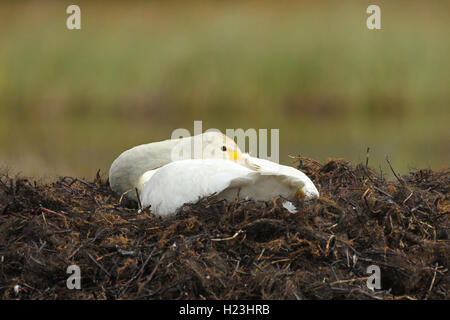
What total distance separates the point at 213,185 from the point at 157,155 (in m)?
0.72

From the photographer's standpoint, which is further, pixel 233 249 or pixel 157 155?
pixel 157 155

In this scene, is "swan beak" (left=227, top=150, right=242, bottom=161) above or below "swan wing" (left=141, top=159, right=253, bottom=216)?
above

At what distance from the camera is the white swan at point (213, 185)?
7.75 ft

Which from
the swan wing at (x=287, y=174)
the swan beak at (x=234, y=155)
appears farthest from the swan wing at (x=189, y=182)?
the swan beak at (x=234, y=155)

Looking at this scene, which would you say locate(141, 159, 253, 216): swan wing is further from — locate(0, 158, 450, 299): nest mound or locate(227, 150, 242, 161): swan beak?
locate(227, 150, 242, 161): swan beak

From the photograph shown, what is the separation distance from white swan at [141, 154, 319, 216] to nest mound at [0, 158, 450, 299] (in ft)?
0.23

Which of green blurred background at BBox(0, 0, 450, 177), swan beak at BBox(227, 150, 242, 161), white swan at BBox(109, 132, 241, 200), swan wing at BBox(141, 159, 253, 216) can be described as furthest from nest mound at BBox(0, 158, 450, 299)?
green blurred background at BBox(0, 0, 450, 177)

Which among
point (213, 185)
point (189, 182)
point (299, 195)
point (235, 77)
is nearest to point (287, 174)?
point (299, 195)

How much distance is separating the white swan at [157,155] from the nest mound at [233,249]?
1.35 ft

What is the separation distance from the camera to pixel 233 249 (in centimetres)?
211

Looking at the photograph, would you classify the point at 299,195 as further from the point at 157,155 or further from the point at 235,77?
the point at 235,77

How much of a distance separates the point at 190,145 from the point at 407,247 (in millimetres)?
1175

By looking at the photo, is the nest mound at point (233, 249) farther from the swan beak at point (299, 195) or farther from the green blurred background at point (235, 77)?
the green blurred background at point (235, 77)

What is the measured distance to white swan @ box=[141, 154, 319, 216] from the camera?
7.75ft
